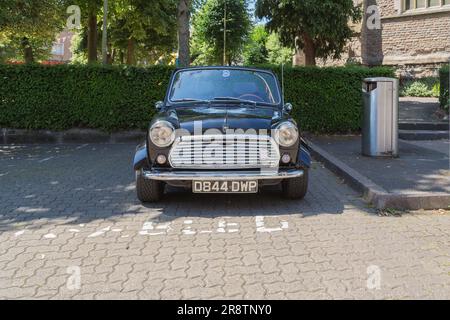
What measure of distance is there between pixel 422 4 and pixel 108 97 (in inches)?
708

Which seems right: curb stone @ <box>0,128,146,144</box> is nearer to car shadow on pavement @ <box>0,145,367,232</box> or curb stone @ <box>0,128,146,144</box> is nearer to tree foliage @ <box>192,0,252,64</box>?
car shadow on pavement @ <box>0,145,367,232</box>

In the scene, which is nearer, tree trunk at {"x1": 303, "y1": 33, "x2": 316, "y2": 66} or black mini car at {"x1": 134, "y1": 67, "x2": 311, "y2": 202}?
black mini car at {"x1": 134, "y1": 67, "x2": 311, "y2": 202}

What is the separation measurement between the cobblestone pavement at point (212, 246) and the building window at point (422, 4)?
19.9 meters

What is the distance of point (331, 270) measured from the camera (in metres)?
4.03

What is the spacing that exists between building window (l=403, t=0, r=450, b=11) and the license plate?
21.6 metres

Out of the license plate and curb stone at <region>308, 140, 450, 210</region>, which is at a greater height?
the license plate

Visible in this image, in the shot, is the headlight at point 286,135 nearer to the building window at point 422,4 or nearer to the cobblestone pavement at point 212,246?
the cobblestone pavement at point 212,246

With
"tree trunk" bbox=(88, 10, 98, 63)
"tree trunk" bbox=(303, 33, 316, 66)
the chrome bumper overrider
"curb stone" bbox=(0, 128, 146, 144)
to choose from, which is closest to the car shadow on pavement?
the chrome bumper overrider

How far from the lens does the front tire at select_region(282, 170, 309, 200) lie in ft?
20.4

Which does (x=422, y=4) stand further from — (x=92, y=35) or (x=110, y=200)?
(x=110, y=200)

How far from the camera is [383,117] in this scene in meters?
9.26

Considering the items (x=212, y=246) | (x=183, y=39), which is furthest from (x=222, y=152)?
(x=183, y=39)

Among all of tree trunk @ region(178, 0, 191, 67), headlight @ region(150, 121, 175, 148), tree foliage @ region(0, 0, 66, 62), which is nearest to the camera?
headlight @ region(150, 121, 175, 148)

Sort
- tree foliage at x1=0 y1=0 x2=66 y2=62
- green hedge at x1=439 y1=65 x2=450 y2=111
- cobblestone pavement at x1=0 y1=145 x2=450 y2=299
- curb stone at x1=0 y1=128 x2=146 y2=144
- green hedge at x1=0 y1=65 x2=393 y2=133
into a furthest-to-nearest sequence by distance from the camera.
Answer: tree foliage at x1=0 y1=0 x2=66 y2=62, green hedge at x1=439 y1=65 x2=450 y2=111, curb stone at x1=0 y1=128 x2=146 y2=144, green hedge at x1=0 y1=65 x2=393 y2=133, cobblestone pavement at x1=0 y1=145 x2=450 y2=299
